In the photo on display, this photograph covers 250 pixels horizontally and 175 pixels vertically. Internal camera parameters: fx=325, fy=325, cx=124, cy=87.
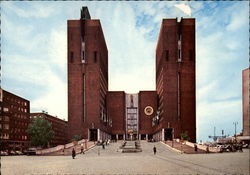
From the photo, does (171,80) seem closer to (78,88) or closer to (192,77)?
(192,77)

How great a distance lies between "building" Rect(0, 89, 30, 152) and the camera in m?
94.2

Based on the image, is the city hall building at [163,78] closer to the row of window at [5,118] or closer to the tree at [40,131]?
the row of window at [5,118]

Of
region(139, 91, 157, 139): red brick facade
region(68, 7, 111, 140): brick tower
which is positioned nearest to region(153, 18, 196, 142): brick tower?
region(68, 7, 111, 140): brick tower

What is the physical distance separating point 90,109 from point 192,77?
34487 mm

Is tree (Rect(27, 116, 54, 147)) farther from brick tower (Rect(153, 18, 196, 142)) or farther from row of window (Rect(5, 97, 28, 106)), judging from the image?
brick tower (Rect(153, 18, 196, 142))

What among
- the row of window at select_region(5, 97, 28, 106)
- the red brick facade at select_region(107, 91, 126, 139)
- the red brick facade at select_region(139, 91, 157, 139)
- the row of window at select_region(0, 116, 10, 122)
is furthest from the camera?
the red brick facade at select_region(107, 91, 126, 139)

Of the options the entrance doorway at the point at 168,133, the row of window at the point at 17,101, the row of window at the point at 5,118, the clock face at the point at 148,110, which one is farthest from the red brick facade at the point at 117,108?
the row of window at the point at 5,118

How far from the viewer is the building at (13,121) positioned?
9425 centimetres

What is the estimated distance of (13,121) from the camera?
102 metres

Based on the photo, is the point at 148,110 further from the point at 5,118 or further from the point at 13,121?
the point at 5,118

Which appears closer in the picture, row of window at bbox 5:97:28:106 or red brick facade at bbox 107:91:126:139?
row of window at bbox 5:97:28:106

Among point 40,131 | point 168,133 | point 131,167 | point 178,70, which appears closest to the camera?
point 131,167

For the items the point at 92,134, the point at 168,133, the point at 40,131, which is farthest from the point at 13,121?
the point at 168,133

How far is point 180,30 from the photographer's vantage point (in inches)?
4099
